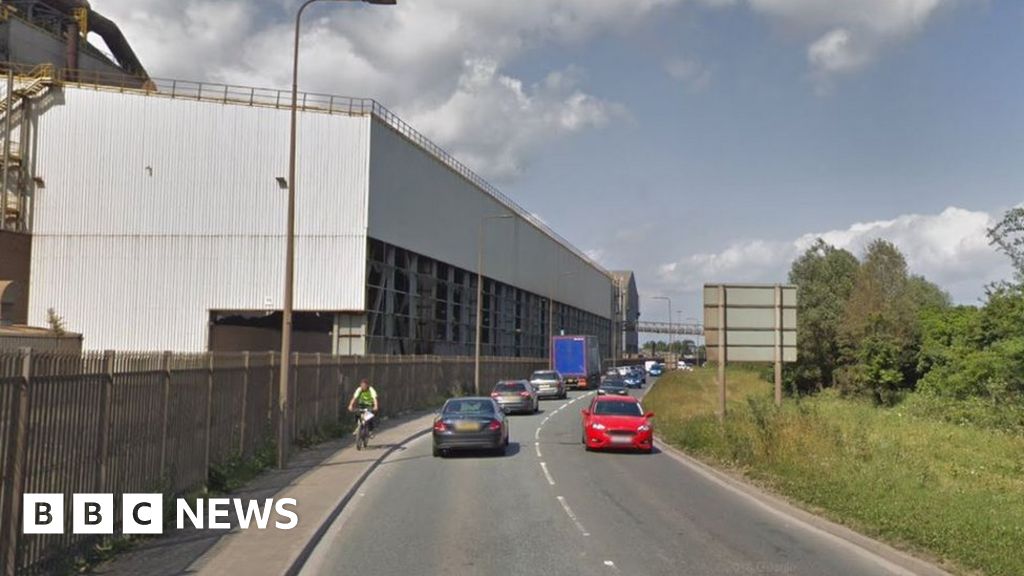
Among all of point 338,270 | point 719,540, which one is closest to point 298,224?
point 338,270

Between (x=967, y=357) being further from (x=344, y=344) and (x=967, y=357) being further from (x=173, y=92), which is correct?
(x=173, y=92)

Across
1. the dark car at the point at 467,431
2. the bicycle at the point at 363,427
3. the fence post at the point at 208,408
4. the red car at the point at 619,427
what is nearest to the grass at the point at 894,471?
the red car at the point at 619,427

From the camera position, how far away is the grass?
11.1 meters

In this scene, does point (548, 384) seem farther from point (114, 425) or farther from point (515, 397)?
point (114, 425)

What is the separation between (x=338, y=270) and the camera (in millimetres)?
46750

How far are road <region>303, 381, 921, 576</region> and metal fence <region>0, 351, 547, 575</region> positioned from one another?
7.87 ft

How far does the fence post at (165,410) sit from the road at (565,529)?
239cm

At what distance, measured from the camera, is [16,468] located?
25.6 feet

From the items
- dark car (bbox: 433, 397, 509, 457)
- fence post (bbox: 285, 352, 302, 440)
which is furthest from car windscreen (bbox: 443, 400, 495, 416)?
fence post (bbox: 285, 352, 302, 440)

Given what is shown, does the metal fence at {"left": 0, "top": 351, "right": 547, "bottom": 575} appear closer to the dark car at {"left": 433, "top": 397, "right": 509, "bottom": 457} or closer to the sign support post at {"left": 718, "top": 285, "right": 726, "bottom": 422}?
the dark car at {"left": 433, "top": 397, "right": 509, "bottom": 457}

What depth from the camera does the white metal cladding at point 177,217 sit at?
46.5m

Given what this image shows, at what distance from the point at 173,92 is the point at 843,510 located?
4334 cm

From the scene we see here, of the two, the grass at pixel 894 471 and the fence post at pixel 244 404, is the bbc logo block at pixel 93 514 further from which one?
the grass at pixel 894 471

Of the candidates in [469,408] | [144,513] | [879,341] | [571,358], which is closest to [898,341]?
[879,341]
